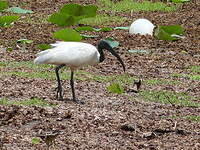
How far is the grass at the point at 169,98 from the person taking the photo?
10117 mm

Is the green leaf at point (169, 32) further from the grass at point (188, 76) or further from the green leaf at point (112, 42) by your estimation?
the grass at point (188, 76)

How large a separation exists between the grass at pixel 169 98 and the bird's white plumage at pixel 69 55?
55.6 inches

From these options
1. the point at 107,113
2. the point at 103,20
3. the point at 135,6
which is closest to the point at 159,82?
the point at 107,113

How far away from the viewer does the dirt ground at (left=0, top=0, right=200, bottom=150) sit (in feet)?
24.5

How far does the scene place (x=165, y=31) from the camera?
1561 cm

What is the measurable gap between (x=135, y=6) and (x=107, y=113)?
41.2 ft

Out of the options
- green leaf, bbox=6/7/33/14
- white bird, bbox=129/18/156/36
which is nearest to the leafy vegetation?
green leaf, bbox=6/7/33/14

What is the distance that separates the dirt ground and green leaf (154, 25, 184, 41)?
372 mm

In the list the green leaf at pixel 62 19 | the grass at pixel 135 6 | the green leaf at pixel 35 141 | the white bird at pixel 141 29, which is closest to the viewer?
the green leaf at pixel 35 141

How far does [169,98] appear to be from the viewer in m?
10.4

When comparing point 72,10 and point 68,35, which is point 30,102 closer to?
point 68,35

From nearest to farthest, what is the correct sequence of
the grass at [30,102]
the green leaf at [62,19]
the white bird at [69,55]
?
1. the grass at [30,102]
2. the white bird at [69,55]
3. the green leaf at [62,19]

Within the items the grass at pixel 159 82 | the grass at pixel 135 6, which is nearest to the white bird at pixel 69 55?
the grass at pixel 159 82

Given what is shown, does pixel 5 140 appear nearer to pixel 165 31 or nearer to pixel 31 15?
pixel 165 31
